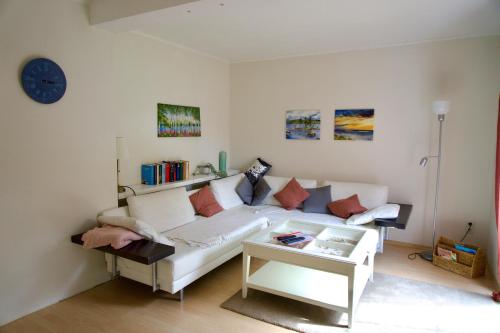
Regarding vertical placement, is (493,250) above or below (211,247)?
below

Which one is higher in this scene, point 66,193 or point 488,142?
point 488,142

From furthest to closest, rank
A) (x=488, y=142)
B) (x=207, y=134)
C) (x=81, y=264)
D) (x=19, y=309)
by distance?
(x=207, y=134), (x=488, y=142), (x=81, y=264), (x=19, y=309)

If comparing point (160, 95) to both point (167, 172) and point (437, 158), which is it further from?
A: point (437, 158)

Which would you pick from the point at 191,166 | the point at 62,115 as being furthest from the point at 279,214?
the point at 62,115

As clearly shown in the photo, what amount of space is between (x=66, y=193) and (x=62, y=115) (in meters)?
0.67

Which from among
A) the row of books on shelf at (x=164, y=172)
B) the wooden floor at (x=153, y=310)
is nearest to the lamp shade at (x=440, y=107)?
the wooden floor at (x=153, y=310)

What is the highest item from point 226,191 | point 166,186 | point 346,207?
point 166,186

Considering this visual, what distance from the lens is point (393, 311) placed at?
111 inches

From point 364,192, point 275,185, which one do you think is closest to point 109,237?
point 275,185

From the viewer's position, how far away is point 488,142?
3.85m

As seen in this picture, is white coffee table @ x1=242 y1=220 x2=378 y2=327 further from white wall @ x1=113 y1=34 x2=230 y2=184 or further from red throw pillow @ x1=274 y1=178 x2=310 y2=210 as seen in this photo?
white wall @ x1=113 y1=34 x2=230 y2=184

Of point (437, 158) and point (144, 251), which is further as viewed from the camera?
point (437, 158)

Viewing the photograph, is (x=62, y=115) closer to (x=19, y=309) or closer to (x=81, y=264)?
(x=81, y=264)

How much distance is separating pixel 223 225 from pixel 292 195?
1.21 m
